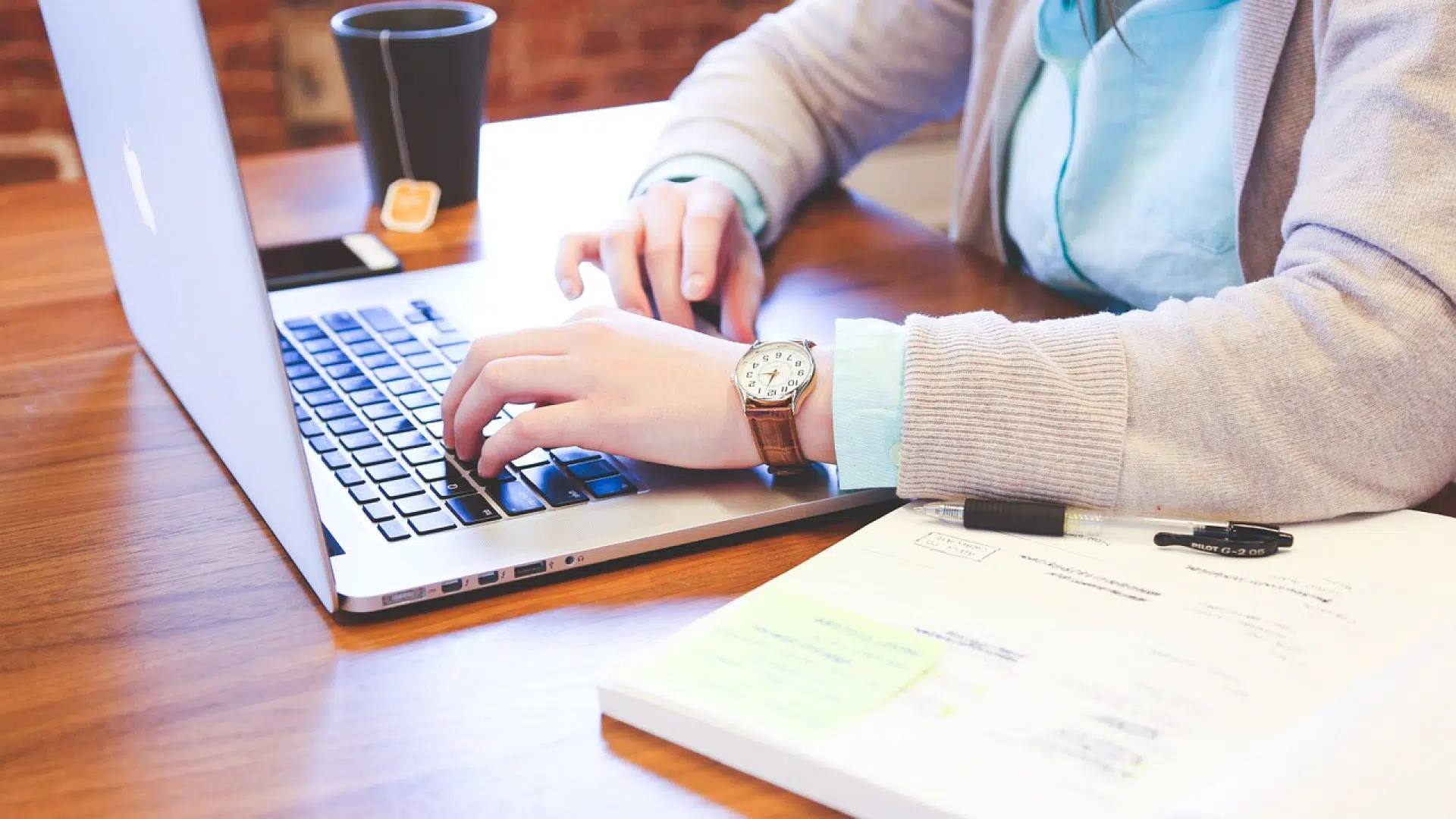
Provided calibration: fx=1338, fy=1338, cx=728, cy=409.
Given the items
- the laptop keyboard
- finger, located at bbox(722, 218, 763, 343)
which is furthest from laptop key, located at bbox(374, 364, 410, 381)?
finger, located at bbox(722, 218, 763, 343)

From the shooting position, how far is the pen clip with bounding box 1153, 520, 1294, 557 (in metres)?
0.59

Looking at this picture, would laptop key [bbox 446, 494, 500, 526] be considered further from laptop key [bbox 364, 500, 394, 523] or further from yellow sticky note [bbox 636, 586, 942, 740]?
yellow sticky note [bbox 636, 586, 942, 740]

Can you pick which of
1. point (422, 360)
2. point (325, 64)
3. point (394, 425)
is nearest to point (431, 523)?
point (394, 425)

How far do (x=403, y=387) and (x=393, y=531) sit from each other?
0.63 feet

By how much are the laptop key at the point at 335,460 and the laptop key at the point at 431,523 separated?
79 mm

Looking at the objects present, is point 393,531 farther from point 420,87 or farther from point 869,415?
point 420,87

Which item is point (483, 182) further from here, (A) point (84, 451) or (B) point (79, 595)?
(B) point (79, 595)

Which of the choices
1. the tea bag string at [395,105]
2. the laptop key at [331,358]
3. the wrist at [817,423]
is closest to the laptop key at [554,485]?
the wrist at [817,423]

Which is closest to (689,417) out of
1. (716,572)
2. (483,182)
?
(716,572)

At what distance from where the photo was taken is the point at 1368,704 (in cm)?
46

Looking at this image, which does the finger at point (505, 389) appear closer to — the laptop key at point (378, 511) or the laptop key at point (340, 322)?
the laptop key at point (378, 511)

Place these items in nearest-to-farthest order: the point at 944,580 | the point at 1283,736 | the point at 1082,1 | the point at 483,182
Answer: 1. the point at 1283,736
2. the point at 944,580
3. the point at 1082,1
4. the point at 483,182

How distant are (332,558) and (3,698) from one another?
0.46ft

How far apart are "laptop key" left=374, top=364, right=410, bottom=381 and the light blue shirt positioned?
0.97 ft
